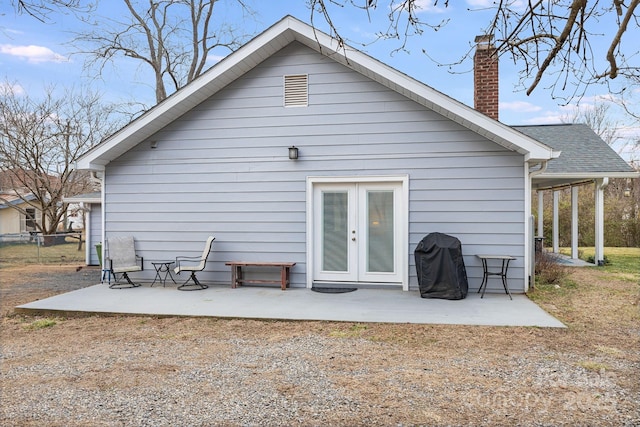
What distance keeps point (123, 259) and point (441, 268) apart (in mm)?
5498

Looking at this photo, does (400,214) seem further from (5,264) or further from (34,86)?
(34,86)

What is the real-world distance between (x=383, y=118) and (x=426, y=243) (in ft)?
7.26

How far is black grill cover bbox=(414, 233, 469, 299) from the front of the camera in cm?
704

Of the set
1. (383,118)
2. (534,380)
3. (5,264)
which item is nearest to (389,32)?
(534,380)

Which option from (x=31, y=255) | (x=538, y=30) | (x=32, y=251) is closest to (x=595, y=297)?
(x=538, y=30)

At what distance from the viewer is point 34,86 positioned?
17938 millimetres

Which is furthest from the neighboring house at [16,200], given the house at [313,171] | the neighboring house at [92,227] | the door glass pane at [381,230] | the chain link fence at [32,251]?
the door glass pane at [381,230]

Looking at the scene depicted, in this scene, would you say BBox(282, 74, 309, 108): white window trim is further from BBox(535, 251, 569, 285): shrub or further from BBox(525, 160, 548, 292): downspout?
BBox(535, 251, 569, 285): shrub

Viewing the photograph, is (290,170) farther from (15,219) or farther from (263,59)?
(15,219)

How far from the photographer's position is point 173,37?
18.0 metres

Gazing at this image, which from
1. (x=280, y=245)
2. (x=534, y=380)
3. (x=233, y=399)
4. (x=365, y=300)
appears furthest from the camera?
(x=280, y=245)

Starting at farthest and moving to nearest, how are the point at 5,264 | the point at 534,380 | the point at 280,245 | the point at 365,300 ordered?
the point at 5,264 → the point at 280,245 → the point at 365,300 → the point at 534,380

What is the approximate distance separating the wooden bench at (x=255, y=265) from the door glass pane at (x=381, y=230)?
4.64ft

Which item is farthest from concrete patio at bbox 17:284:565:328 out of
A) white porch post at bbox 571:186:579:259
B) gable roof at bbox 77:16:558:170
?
white porch post at bbox 571:186:579:259
